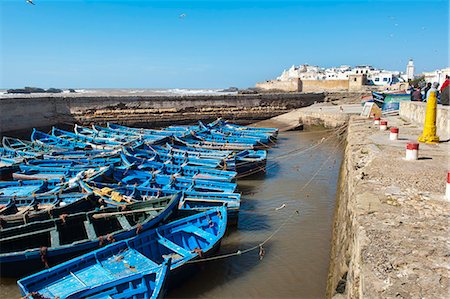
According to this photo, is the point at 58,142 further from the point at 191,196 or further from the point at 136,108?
the point at 191,196

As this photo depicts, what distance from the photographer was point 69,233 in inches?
328

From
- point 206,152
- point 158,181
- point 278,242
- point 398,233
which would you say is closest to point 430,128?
point 278,242

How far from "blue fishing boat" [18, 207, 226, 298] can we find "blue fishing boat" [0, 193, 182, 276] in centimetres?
33

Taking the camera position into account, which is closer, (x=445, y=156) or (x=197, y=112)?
(x=445, y=156)

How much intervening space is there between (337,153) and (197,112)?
15804 millimetres

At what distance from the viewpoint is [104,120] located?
2952cm

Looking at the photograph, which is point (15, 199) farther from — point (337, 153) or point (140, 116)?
point (140, 116)

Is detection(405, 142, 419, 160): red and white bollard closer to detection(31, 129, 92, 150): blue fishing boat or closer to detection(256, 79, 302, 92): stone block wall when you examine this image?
detection(31, 129, 92, 150): blue fishing boat

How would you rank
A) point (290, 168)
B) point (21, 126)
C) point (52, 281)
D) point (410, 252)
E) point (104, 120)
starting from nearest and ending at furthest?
point (410, 252) < point (52, 281) < point (290, 168) < point (21, 126) < point (104, 120)

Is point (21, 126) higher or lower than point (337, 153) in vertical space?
higher

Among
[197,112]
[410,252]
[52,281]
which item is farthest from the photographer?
[197,112]

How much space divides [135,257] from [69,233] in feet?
7.36

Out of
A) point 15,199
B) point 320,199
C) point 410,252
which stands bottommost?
point 320,199

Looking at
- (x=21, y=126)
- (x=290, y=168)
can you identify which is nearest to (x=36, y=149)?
(x=21, y=126)
